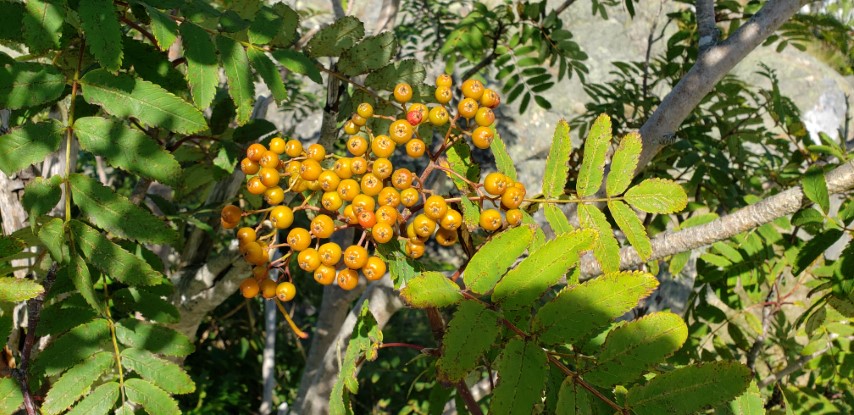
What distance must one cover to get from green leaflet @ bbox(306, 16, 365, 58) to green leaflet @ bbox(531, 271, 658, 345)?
2.74 feet

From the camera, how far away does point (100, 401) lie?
1.19 meters

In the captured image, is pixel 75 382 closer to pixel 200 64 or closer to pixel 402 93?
pixel 200 64

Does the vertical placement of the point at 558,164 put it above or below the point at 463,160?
above

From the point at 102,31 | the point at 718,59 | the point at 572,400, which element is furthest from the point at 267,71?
the point at 718,59

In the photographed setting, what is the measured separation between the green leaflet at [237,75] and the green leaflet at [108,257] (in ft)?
1.06

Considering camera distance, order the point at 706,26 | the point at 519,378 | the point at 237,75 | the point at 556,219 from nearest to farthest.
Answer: the point at 519,378, the point at 556,219, the point at 237,75, the point at 706,26

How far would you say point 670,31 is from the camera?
8.26 meters

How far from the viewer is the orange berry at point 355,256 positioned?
1.04 m

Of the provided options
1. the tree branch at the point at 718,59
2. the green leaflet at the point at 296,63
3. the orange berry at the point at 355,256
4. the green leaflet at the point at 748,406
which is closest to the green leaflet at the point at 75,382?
the orange berry at the point at 355,256

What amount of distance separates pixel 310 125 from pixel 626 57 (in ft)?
13.5

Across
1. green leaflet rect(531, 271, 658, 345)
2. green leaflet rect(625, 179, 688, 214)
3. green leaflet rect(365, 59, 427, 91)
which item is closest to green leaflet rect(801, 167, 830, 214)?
green leaflet rect(625, 179, 688, 214)

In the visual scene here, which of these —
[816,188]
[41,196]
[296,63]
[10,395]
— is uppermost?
[816,188]

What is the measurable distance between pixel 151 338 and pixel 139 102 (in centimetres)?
52

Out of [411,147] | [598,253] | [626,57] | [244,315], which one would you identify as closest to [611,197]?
[598,253]
